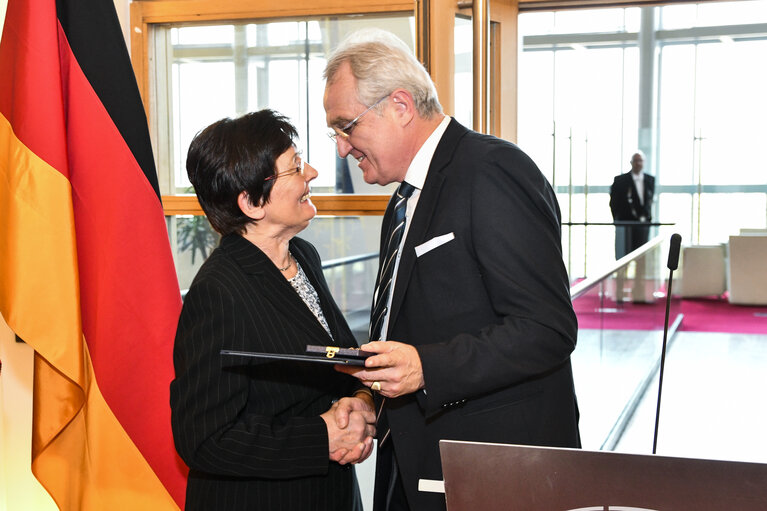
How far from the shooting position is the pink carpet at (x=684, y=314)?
14.6 feet

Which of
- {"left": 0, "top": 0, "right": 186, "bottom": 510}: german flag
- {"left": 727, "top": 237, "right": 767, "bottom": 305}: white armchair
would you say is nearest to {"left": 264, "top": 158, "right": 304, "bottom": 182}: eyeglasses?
{"left": 0, "top": 0, "right": 186, "bottom": 510}: german flag

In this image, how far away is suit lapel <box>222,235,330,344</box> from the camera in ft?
5.76

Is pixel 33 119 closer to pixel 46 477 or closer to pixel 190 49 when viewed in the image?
pixel 46 477

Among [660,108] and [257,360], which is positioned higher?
[660,108]

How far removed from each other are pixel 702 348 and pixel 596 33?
7159mm

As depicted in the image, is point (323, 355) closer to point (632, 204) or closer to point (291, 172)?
point (291, 172)

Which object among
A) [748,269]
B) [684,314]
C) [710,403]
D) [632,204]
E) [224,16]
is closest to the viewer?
[224,16]

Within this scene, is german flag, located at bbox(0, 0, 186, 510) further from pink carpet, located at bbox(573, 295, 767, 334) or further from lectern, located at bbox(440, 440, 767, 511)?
pink carpet, located at bbox(573, 295, 767, 334)

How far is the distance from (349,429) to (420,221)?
1.63 ft

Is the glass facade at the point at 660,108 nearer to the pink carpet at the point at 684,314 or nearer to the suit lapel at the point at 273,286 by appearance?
the pink carpet at the point at 684,314

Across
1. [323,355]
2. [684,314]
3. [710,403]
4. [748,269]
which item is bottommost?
[710,403]

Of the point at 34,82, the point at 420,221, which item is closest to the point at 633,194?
the point at 420,221

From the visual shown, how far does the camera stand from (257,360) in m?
1.67

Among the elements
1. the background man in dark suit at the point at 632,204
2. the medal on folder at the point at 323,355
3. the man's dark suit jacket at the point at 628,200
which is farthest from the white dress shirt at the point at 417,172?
the man's dark suit jacket at the point at 628,200
